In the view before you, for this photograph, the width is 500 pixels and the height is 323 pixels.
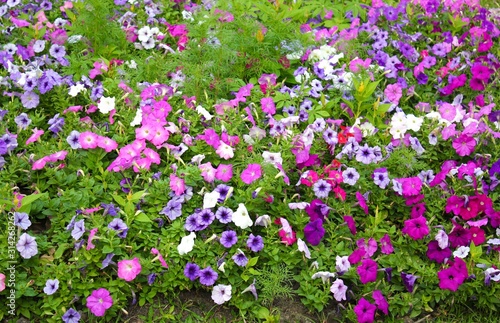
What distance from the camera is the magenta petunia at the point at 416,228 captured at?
387 centimetres

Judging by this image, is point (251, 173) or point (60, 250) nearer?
point (60, 250)

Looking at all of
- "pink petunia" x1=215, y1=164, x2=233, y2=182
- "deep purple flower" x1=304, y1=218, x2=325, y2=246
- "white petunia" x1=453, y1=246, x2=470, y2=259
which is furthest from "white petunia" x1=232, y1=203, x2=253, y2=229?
"white petunia" x1=453, y1=246, x2=470, y2=259

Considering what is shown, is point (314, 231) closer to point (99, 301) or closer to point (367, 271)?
point (367, 271)

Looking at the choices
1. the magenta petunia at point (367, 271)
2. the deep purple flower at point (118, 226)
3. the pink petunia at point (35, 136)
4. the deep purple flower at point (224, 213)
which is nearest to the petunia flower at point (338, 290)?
the magenta petunia at point (367, 271)

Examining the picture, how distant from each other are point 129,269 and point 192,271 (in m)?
0.36

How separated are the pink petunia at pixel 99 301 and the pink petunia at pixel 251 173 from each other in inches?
43.2

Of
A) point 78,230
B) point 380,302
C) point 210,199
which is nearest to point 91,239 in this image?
point 78,230

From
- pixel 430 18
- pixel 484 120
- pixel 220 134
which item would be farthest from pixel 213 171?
pixel 430 18

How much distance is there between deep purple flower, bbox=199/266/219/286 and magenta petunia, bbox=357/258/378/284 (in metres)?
0.86

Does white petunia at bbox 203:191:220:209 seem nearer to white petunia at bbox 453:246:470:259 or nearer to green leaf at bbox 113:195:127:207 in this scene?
green leaf at bbox 113:195:127:207

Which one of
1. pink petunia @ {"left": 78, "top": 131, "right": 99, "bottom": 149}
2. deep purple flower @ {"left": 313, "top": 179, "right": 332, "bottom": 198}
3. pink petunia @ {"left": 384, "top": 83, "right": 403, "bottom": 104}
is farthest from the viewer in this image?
pink petunia @ {"left": 384, "top": 83, "right": 403, "bottom": 104}

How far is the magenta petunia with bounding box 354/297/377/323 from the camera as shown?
3465 millimetres

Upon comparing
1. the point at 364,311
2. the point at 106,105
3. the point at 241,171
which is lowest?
the point at 364,311

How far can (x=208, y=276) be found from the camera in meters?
3.52
